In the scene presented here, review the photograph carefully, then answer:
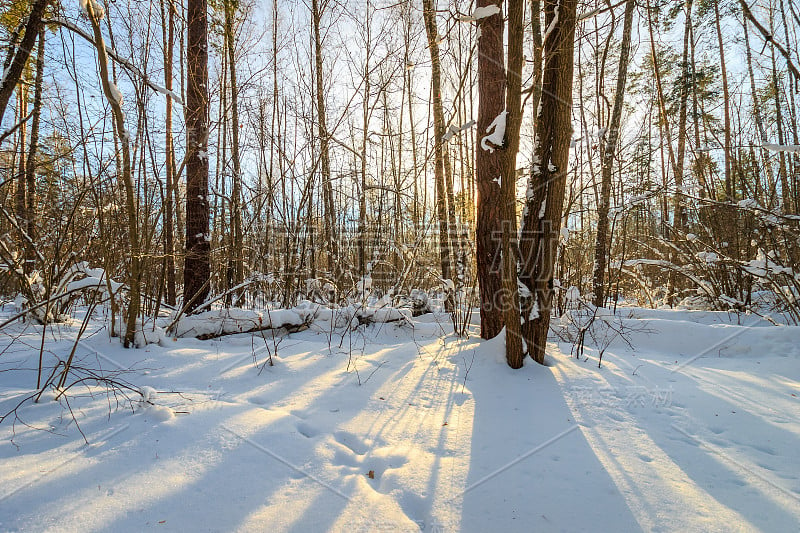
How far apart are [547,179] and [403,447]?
6.33 feet

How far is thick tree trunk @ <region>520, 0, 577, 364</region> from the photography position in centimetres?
233

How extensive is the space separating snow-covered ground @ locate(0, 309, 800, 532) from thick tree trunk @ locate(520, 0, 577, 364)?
0.45m

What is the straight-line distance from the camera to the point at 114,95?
2.24 meters

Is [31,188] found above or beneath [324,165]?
beneath

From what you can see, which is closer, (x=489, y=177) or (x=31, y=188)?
(x=489, y=177)

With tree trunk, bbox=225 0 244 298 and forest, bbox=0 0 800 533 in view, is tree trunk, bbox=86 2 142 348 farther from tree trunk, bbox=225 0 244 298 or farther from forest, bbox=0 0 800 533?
tree trunk, bbox=225 0 244 298

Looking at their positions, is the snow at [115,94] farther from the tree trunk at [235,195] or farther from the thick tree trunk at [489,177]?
the thick tree trunk at [489,177]

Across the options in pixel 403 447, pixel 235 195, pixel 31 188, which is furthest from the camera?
pixel 235 195

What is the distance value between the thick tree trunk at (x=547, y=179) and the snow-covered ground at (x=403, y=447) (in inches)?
17.6

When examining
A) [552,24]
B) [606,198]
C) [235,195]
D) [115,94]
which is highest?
[552,24]

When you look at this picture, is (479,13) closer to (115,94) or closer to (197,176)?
(115,94)

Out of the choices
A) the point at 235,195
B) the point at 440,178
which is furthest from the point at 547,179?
the point at 235,195

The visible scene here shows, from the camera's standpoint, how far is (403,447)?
163cm

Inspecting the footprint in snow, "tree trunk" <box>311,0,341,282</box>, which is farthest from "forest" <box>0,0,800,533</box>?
"tree trunk" <box>311,0,341,282</box>
